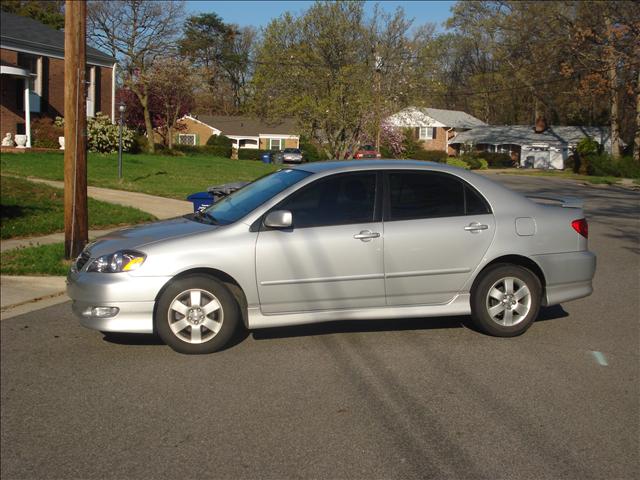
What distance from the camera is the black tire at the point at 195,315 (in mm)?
6121

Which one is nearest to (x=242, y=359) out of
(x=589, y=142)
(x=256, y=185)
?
(x=256, y=185)

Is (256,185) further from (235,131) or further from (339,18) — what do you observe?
(235,131)

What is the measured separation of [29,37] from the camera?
37.5 m

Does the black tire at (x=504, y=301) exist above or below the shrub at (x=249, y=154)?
below

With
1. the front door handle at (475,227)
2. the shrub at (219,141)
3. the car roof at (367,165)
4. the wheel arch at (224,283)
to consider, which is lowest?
the wheel arch at (224,283)

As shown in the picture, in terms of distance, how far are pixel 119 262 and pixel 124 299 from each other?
32cm

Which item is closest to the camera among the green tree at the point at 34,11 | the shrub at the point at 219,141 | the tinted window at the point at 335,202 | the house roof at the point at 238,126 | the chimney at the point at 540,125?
the tinted window at the point at 335,202

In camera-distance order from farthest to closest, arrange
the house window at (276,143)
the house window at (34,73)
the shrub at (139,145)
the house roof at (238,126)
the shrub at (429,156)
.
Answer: the house window at (276,143), the house roof at (238,126), the shrub at (429,156), the shrub at (139,145), the house window at (34,73)

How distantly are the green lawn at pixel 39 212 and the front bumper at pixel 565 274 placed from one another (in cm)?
864

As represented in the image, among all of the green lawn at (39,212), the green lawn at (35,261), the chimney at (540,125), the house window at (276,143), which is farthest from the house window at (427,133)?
the green lawn at (35,261)

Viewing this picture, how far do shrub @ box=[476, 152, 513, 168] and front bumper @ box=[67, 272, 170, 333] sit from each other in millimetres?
61427

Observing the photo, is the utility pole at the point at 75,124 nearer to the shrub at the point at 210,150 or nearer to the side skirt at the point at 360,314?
the side skirt at the point at 360,314

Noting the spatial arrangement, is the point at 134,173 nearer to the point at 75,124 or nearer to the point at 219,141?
the point at 75,124

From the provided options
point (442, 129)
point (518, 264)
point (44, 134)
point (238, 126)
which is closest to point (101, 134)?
point (44, 134)
